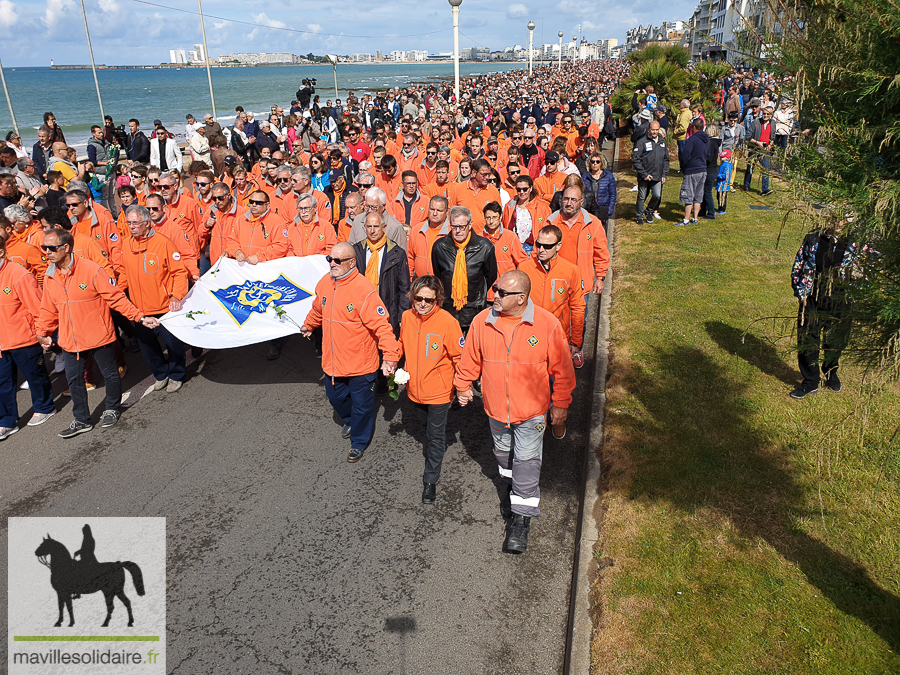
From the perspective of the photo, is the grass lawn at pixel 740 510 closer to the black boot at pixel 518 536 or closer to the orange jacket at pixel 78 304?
the black boot at pixel 518 536

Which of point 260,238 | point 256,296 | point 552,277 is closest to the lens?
point 552,277

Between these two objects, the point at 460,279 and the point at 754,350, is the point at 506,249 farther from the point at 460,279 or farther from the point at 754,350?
the point at 754,350

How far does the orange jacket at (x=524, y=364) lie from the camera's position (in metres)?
4.65

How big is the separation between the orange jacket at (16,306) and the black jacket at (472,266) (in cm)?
432

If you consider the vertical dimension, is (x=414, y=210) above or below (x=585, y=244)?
above

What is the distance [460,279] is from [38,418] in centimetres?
517

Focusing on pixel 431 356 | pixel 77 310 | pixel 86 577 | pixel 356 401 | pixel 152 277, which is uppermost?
pixel 152 277

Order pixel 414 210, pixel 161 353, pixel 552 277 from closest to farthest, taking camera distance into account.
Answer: pixel 552 277, pixel 161 353, pixel 414 210

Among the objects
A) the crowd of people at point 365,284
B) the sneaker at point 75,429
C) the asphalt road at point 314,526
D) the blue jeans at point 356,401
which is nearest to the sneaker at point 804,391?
the asphalt road at point 314,526

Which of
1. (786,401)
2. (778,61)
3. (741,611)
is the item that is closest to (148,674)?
(741,611)

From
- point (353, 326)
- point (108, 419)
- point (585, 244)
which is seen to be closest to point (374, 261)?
point (353, 326)

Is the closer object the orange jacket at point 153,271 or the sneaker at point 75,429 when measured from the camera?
the sneaker at point 75,429

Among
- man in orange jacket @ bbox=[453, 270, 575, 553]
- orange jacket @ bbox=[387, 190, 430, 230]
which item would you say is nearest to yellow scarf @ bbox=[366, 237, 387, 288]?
man in orange jacket @ bbox=[453, 270, 575, 553]

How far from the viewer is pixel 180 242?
7906 mm
